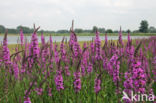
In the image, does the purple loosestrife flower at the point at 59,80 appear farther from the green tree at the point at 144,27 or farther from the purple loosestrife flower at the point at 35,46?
the green tree at the point at 144,27

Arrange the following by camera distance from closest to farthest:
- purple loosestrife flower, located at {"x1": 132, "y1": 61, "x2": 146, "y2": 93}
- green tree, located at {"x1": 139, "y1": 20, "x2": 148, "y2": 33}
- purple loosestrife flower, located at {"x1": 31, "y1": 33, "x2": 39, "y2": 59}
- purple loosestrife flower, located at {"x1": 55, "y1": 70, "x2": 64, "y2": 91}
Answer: purple loosestrife flower, located at {"x1": 132, "y1": 61, "x2": 146, "y2": 93}
purple loosestrife flower, located at {"x1": 55, "y1": 70, "x2": 64, "y2": 91}
purple loosestrife flower, located at {"x1": 31, "y1": 33, "x2": 39, "y2": 59}
green tree, located at {"x1": 139, "y1": 20, "x2": 148, "y2": 33}

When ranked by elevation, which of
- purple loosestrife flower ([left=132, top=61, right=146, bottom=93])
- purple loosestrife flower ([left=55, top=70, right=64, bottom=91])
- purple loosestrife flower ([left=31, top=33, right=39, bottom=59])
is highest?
purple loosestrife flower ([left=31, top=33, right=39, bottom=59])

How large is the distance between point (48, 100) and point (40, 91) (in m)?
0.58

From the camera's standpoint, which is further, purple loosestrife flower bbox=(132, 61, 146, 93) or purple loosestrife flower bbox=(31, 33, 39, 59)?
purple loosestrife flower bbox=(31, 33, 39, 59)

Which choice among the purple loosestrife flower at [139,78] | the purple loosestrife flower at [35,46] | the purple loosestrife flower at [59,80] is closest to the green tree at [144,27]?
the purple loosestrife flower at [35,46]

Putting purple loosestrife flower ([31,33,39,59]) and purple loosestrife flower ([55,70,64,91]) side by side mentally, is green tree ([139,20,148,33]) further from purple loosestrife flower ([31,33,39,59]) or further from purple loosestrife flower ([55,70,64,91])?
purple loosestrife flower ([55,70,64,91])

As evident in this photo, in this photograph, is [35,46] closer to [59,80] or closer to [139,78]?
A: [59,80]

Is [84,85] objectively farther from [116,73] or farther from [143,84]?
[143,84]

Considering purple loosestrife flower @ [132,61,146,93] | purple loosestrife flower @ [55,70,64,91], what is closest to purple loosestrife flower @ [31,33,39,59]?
purple loosestrife flower @ [55,70,64,91]

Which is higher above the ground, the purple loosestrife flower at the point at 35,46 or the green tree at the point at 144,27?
the green tree at the point at 144,27

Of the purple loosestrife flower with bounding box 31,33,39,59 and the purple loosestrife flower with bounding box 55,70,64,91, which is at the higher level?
the purple loosestrife flower with bounding box 31,33,39,59

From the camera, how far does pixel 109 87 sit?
5930 millimetres

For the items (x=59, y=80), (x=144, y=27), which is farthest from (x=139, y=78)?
(x=144, y=27)

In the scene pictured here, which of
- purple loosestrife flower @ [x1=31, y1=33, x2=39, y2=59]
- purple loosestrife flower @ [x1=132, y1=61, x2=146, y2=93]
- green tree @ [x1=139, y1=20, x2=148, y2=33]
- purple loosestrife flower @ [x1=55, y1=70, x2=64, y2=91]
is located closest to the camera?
purple loosestrife flower @ [x1=132, y1=61, x2=146, y2=93]
